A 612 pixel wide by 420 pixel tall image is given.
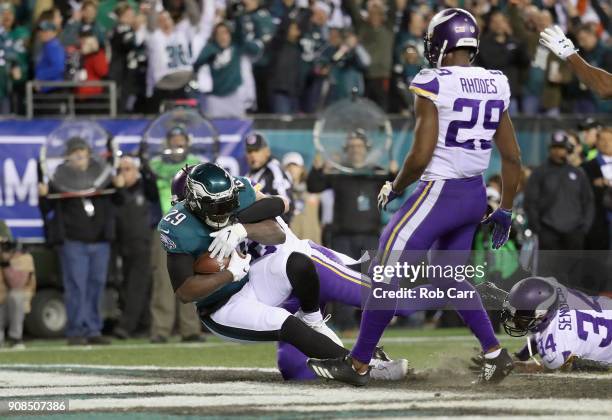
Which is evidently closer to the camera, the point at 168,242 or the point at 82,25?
the point at 168,242

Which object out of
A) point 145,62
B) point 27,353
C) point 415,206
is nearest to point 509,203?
point 415,206

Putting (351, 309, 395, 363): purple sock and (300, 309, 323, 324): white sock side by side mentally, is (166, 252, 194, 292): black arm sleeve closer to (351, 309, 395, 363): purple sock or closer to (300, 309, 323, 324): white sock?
(300, 309, 323, 324): white sock

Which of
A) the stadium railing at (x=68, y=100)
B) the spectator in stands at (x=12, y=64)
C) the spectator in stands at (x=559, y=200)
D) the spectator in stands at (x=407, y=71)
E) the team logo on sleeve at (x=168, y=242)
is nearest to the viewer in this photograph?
the team logo on sleeve at (x=168, y=242)

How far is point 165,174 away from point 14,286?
1.78 meters

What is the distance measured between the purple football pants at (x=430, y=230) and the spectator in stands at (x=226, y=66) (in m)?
7.25

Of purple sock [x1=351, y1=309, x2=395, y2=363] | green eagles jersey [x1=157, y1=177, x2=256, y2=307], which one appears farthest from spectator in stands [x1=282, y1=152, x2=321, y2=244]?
purple sock [x1=351, y1=309, x2=395, y2=363]

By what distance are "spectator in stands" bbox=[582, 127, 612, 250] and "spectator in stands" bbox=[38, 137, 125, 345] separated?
16.0ft

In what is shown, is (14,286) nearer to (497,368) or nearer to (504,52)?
(504,52)

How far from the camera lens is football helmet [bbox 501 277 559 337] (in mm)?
7746

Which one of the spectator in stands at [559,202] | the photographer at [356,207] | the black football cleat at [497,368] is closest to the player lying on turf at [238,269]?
the black football cleat at [497,368]

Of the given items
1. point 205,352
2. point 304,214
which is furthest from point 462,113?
point 304,214

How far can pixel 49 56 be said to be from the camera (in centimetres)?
1384

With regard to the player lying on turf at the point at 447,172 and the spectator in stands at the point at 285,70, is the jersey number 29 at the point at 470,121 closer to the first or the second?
the player lying on turf at the point at 447,172

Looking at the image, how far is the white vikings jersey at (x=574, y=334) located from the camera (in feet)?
25.6
